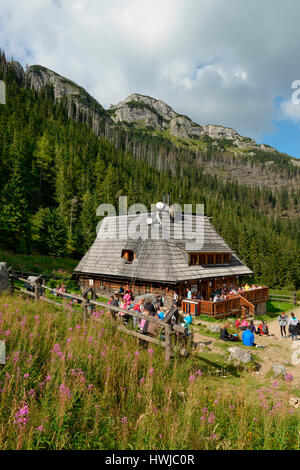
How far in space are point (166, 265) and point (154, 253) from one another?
193cm

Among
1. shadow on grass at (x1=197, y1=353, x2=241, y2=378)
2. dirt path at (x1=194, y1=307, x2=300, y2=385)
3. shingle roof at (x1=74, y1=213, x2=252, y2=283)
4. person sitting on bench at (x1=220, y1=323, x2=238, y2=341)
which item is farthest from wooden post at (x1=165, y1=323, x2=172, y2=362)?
shingle roof at (x1=74, y1=213, x2=252, y2=283)

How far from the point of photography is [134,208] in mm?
66062

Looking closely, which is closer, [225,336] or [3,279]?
[225,336]

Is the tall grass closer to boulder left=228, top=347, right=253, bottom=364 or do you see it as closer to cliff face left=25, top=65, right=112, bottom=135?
boulder left=228, top=347, right=253, bottom=364

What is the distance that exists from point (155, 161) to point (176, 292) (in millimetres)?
135020

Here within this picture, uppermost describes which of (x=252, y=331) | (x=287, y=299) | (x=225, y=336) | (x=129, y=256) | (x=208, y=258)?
(x=129, y=256)

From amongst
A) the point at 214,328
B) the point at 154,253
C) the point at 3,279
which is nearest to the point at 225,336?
the point at 214,328

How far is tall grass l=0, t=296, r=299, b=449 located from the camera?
3289 millimetres

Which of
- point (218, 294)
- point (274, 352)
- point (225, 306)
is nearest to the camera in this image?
point (274, 352)

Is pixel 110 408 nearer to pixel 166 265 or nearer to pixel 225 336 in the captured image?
pixel 225 336

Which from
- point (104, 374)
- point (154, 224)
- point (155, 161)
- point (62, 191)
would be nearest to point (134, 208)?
point (62, 191)

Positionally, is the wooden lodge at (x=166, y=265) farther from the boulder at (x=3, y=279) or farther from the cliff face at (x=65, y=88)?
the cliff face at (x=65, y=88)

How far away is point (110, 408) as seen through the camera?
3.93 metres

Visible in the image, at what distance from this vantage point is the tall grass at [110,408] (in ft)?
10.8
